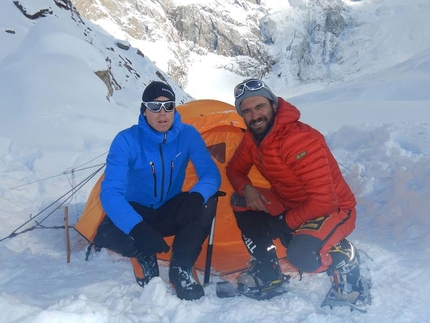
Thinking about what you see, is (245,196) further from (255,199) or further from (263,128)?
(263,128)

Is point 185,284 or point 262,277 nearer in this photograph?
point 185,284

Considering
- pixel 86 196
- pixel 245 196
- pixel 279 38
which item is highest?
pixel 245 196

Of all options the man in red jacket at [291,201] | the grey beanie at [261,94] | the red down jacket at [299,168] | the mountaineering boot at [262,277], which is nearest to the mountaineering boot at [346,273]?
the man in red jacket at [291,201]

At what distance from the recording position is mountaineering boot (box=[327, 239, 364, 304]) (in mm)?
2570

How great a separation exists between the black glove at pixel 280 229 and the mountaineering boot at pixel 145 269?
0.87m

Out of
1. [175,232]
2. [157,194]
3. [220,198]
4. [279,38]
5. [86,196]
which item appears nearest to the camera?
[175,232]

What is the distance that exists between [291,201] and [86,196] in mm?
3268

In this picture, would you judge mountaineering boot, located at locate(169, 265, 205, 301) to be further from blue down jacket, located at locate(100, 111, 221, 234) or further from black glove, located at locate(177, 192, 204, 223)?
blue down jacket, located at locate(100, 111, 221, 234)

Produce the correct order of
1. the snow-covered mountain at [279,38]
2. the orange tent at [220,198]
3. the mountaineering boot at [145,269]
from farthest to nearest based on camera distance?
the snow-covered mountain at [279,38] < the orange tent at [220,198] < the mountaineering boot at [145,269]

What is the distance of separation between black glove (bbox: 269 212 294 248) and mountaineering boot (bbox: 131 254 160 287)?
87 cm

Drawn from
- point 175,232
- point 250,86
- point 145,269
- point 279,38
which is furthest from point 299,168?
point 279,38

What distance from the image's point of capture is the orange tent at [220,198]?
12.1 ft

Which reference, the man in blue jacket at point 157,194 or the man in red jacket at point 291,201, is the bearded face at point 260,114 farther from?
the man in blue jacket at point 157,194

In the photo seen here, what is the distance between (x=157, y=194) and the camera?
3.20 m
